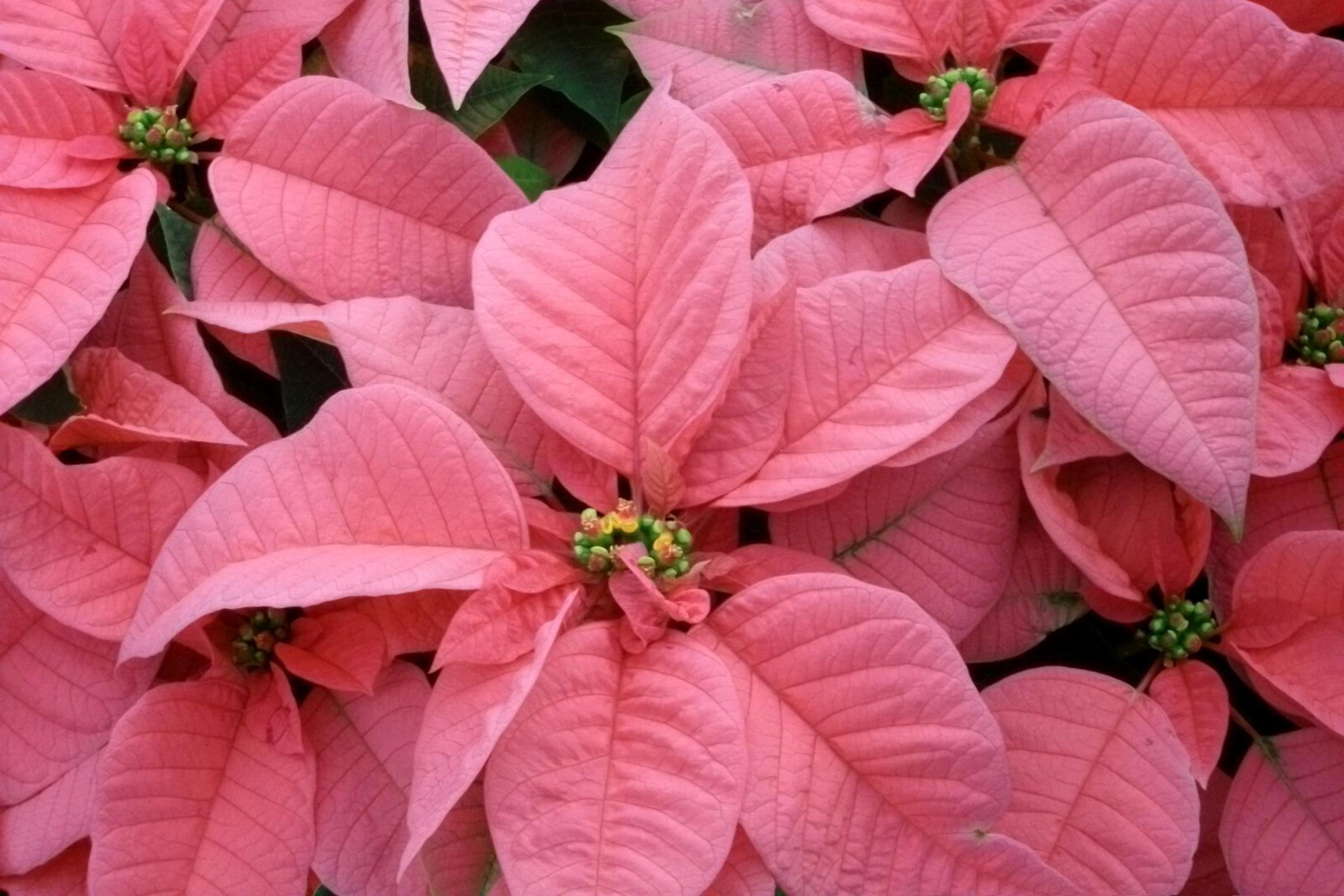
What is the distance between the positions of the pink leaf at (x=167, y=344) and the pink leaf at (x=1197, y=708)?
1.64 feet

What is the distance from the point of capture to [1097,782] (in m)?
0.54

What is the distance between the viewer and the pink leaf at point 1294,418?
21.7 inches

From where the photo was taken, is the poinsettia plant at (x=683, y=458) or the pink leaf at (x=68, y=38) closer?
the poinsettia plant at (x=683, y=458)

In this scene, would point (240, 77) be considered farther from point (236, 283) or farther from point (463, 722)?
point (463, 722)

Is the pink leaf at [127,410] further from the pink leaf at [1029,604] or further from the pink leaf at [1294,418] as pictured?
the pink leaf at [1294,418]

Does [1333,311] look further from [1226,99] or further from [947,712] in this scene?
[947,712]

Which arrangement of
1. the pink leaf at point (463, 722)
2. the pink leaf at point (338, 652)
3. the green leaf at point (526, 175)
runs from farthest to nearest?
the green leaf at point (526, 175)
the pink leaf at point (338, 652)
the pink leaf at point (463, 722)

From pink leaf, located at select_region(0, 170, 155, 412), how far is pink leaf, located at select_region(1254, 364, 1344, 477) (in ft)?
1.93

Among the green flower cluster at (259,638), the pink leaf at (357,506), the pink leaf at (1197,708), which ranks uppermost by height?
the pink leaf at (357,506)

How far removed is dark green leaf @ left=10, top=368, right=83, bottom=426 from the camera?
59 centimetres

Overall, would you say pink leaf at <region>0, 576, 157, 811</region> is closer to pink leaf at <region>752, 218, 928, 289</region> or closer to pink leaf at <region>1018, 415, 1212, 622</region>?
pink leaf at <region>752, 218, 928, 289</region>

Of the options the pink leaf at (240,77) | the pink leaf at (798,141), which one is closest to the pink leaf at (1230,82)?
the pink leaf at (798,141)

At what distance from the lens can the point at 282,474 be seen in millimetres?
492

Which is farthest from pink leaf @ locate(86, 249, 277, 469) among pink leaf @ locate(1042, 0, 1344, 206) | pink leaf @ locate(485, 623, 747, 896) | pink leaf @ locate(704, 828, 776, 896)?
pink leaf @ locate(1042, 0, 1344, 206)
